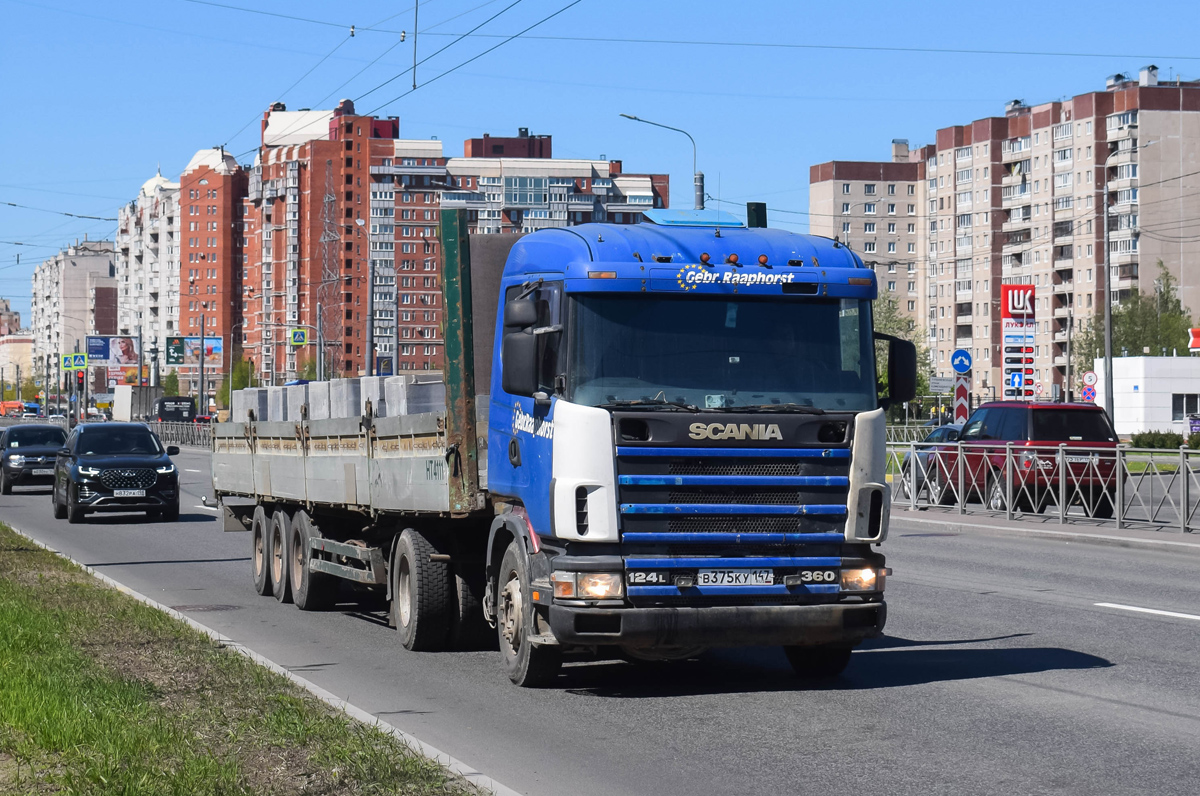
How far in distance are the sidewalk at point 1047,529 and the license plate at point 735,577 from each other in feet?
42.8

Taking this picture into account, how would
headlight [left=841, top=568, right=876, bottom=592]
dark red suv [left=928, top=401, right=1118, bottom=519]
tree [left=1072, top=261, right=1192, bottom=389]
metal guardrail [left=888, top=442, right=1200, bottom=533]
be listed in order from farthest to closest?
tree [left=1072, top=261, right=1192, bottom=389]
dark red suv [left=928, top=401, right=1118, bottom=519]
metal guardrail [left=888, top=442, right=1200, bottom=533]
headlight [left=841, top=568, right=876, bottom=592]

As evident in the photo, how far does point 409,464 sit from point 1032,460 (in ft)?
53.5

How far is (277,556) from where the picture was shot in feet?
48.8

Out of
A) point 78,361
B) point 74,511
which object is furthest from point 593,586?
point 78,361

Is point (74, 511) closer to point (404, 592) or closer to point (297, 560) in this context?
point (297, 560)

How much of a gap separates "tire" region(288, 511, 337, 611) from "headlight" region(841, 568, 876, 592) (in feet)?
19.2

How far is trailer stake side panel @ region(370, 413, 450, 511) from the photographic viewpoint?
1032cm

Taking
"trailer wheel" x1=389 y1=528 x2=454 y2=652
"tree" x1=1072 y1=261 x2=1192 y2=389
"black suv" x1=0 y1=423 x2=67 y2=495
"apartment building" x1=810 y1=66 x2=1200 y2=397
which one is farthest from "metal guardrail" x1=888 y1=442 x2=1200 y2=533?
"apartment building" x1=810 y1=66 x2=1200 y2=397

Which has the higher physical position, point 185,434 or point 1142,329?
point 1142,329

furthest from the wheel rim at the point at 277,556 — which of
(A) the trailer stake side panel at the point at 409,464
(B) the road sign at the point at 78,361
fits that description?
(B) the road sign at the point at 78,361

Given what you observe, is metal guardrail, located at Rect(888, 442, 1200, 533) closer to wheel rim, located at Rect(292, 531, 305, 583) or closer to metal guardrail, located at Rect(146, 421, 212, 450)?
wheel rim, located at Rect(292, 531, 305, 583)

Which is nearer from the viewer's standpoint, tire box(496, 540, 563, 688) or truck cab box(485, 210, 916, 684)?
truck cab box(485, 210, 916, 684)

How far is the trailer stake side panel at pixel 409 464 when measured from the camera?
10.3m

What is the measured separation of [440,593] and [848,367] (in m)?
3.43
